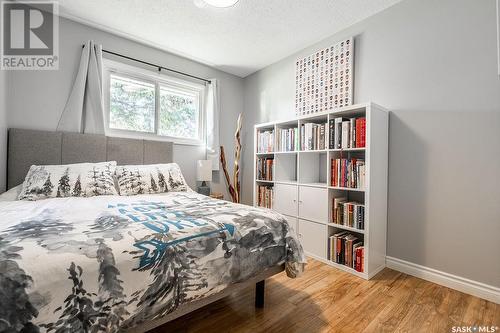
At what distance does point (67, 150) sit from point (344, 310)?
2869 millimetres

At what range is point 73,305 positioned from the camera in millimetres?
773

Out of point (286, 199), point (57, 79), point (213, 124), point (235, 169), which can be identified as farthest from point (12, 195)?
point (286, 199)

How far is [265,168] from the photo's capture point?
3.06m

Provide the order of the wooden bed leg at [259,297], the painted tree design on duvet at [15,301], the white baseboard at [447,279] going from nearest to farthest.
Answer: the painted tree design on duvet at [15,301], the wooden bed leg at [259,297], the white baseboard at [447,279]

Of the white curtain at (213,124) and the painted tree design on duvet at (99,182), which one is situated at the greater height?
the white curtain at (213,124)

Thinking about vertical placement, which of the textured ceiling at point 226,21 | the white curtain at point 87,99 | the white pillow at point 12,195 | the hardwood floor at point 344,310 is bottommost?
the hardwood floor at point 344,310

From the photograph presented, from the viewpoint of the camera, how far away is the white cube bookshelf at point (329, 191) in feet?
6.51

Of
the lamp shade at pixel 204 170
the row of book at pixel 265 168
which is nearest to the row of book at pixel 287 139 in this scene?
the row of book at pixel 265 168

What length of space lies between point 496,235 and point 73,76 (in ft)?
13.3

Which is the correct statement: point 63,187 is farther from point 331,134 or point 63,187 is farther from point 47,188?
point 331,134

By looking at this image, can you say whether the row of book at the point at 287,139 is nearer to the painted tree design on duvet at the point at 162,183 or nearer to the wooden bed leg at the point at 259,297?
the painted tree design on duvet at the point at 162,183

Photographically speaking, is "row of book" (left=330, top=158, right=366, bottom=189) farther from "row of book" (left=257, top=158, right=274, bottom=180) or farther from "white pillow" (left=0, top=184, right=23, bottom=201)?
"white pillow" (left=0, top=184, right=23, bottom=201)

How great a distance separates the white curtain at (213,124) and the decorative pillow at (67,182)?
1505 millimetres

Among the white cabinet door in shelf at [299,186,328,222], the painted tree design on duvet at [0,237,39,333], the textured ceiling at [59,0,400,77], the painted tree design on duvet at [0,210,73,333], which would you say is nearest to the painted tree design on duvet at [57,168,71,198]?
the painted tree design on duvet at [0,210,73,333]
